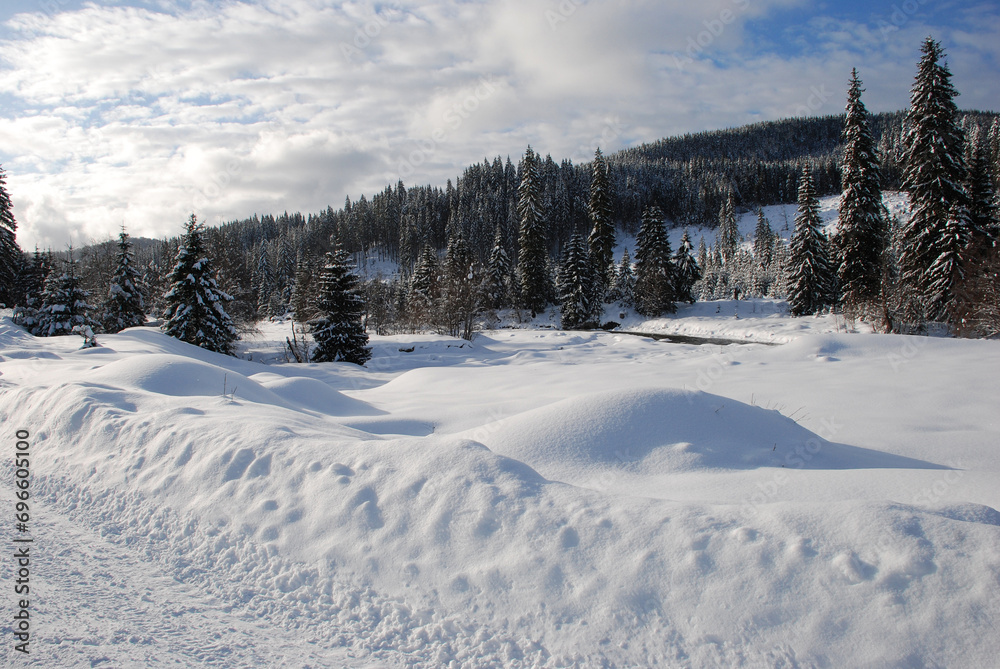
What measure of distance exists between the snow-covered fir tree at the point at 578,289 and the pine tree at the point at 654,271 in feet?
16.6

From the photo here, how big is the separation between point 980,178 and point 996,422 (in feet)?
79.6

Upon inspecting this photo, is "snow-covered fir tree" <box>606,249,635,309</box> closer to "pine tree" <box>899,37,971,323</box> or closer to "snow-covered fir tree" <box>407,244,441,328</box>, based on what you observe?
"snow-covered fir tree" <box>407,244,441,328</box>

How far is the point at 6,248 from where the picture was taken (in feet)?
119

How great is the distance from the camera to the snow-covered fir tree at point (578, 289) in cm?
4503

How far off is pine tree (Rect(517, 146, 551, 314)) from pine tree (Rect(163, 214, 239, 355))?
104ft

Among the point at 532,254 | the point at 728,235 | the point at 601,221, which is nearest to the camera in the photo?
the point at 601,221

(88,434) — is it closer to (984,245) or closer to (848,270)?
(984,245)

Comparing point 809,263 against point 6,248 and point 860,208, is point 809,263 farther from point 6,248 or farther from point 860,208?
point 6,248

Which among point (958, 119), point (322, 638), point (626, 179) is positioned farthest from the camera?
point (626, 179)

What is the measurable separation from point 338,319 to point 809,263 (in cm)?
3759

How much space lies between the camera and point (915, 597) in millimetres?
2906

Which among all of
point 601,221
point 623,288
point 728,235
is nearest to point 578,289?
point 623,288

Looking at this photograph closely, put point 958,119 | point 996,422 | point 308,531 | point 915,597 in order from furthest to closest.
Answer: point 958,119 → point 996,422 → point 308,531 → point 915,597

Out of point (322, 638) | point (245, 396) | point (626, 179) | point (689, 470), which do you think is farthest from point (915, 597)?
point (626, 179)
